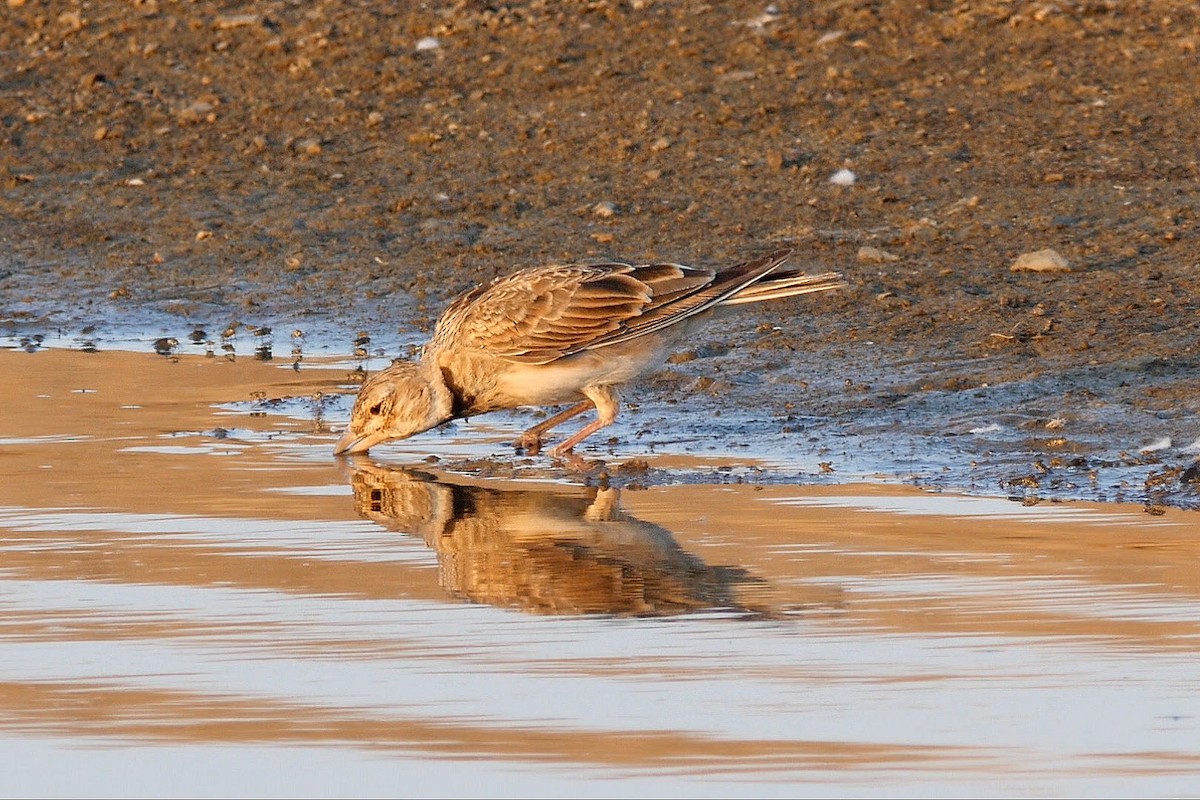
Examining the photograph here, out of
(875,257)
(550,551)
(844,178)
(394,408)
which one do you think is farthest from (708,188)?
(550,551)

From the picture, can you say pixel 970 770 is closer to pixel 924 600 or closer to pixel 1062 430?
pixel 924 600

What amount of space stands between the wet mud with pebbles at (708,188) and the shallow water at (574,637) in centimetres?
117

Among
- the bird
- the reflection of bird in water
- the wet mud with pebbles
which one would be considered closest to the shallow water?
the reflection of bird in water

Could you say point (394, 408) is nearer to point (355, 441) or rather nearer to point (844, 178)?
point (355, 441)

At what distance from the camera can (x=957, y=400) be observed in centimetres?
820

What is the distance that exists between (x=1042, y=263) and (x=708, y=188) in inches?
87.8

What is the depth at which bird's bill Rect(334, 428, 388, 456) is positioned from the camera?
309 inches

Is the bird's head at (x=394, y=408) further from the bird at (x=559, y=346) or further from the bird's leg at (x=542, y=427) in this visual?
the bird's leg at (x=542, y=427)

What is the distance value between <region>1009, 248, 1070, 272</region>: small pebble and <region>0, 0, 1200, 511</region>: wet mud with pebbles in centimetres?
4

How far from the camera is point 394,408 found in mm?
7809

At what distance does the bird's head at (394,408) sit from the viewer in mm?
7793

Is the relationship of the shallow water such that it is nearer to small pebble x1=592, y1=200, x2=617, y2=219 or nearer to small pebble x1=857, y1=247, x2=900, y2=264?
small pebble x1=857, y1=247, x2=900, y2=264

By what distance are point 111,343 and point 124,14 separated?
5.16 metres

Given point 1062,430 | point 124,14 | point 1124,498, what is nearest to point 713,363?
point 1062,430
